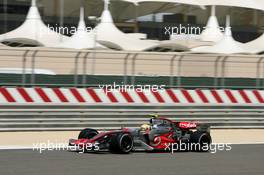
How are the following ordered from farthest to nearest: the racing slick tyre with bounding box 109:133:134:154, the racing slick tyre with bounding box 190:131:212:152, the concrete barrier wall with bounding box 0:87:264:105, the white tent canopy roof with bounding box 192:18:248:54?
the white tent canopy roof with bounding box 192:18:248:54 < the concrete barrier wall with bounding box 0:87:264:105 < the racing slick tyre with bounding box 190:131:212:152 < the racing slick tyre with bounding box 109:133:134:154

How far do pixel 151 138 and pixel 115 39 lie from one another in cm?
2066

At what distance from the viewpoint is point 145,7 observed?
43156mm

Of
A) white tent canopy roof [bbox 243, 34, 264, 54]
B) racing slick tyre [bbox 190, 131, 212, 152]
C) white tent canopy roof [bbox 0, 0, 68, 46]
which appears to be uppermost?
white tent canopy roof [bbox 0, 0, 68, 46]

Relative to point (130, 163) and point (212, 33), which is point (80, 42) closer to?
point (212, 33)

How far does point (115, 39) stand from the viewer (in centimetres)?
3244

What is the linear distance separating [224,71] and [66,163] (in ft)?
31.1

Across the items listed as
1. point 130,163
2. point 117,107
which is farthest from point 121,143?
point 117,107

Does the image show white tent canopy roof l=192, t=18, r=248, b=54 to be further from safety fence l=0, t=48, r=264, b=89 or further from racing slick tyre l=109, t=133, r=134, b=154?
racing slick tyre l=109, t=133, r=134, b=154

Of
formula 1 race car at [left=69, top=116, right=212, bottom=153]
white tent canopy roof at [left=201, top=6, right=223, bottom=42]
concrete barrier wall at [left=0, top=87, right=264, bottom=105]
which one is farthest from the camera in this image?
white tent canopy roof at [left=201, top=6, right=223, bottom=42]

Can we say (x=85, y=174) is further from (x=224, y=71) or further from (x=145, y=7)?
(x=145, y=7)

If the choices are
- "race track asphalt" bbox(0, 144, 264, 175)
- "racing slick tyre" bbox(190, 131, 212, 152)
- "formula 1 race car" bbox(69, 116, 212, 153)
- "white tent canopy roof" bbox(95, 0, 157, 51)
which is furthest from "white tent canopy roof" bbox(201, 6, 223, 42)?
"race track asphalt" bbox(0, 144, 264, 175)

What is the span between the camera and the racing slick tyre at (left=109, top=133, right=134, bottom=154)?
1143cm

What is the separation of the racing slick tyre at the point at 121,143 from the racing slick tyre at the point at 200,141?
1.58 metres


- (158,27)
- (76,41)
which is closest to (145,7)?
(158,27)
